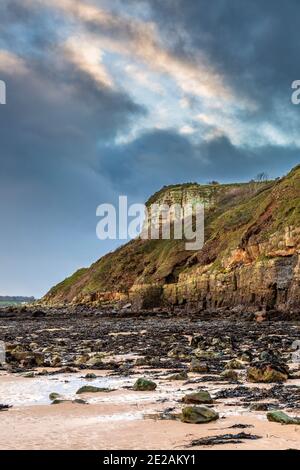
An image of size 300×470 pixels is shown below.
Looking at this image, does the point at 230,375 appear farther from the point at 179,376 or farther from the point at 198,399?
the point at 198,399

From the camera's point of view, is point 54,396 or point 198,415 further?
point 54,396

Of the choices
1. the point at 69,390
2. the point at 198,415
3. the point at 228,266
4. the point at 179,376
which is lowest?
the point at 69,390

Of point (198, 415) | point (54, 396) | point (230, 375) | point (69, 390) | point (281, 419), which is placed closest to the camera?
point (281, 419)

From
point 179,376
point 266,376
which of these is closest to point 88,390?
point 179,376

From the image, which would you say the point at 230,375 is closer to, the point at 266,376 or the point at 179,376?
the point at 266,376

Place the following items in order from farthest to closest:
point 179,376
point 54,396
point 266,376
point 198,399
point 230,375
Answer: point 179,376 → point 230,375 → point 266,376 → point 54,396 → point 198,399

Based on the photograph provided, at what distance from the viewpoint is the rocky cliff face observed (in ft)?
146

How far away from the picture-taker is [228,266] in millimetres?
57844

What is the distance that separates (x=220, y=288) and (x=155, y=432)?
4890 centimetres

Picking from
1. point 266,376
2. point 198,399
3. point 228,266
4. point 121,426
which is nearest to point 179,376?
point 266,376

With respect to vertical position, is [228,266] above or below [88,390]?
above

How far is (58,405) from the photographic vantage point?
796 cm

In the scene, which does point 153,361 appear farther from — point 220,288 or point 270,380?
point 220,288

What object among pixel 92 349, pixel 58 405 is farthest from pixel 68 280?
pixel 58 405
